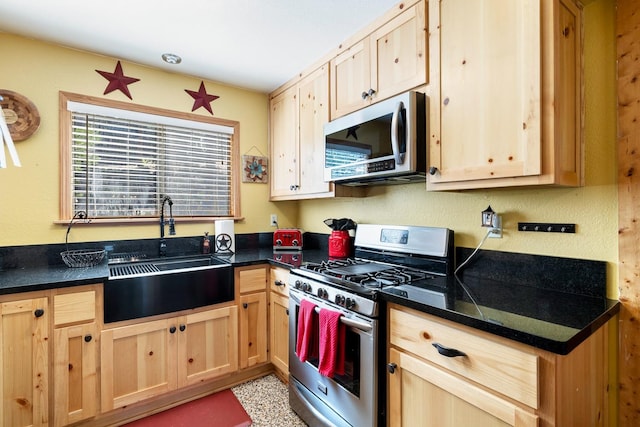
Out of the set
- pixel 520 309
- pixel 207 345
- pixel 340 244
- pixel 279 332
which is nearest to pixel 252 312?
pixel 279 332

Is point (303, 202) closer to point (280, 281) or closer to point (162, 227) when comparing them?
point (280, 281)

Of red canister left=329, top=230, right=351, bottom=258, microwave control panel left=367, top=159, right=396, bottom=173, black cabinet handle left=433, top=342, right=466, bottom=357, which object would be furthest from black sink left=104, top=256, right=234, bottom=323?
black cabinet handle left=433, top=342, right=466, bottom=357

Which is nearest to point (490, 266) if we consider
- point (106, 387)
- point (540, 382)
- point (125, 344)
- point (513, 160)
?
point (513, 160)

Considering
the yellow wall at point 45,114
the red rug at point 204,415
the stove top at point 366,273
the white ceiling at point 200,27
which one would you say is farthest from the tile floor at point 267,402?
the white ceiling at point 200,27

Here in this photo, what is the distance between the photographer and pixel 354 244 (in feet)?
7.85

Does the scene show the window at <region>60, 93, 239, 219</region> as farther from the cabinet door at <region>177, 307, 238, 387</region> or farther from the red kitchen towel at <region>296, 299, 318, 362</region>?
the red kitchen towel at <region>296, 299, 318, 362</region>

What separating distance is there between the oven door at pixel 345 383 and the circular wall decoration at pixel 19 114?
2009 millimetres

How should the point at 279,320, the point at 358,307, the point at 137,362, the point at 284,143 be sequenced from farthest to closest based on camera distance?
the point at 284,143 → the point at 279,320 → the point at 137,362 → the point at 358,307

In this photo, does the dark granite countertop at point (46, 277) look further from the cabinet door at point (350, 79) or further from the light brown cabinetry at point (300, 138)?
the cabinet door at point (350, 79)

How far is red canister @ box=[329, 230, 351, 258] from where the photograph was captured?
2.40m

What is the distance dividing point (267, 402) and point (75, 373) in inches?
44.9

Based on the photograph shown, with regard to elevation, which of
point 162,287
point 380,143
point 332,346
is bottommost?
point 332,346

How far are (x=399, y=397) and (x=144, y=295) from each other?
5.07ft

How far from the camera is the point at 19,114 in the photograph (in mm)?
2010
